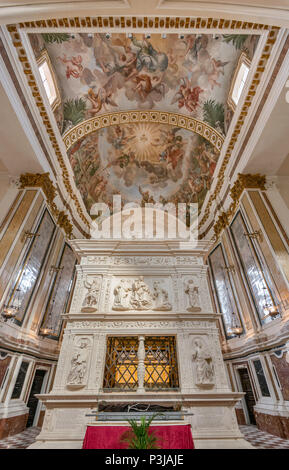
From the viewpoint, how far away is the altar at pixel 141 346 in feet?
A: 18.7

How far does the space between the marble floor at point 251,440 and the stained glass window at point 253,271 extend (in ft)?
12.3

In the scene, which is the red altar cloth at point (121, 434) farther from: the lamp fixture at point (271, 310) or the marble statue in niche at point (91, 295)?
the lamp fixture at point (271, 310)

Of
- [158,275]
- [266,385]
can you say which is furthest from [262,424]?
[158,275]

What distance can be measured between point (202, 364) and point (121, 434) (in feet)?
8.51

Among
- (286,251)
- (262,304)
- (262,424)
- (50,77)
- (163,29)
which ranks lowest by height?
(262,424)

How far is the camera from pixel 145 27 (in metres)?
6.22

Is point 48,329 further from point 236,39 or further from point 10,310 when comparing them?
point 236,39

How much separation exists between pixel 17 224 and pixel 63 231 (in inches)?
159

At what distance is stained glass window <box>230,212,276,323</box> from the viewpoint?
980cm

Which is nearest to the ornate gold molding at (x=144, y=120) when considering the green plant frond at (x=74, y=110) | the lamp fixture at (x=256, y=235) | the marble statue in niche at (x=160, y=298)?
the green plant frond at (x=74, y=110)

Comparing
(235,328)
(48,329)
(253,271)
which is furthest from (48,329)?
(253,271)

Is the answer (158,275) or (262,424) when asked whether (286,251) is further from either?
(262,424)

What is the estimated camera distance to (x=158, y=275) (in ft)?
26.7

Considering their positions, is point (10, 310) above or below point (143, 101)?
below
